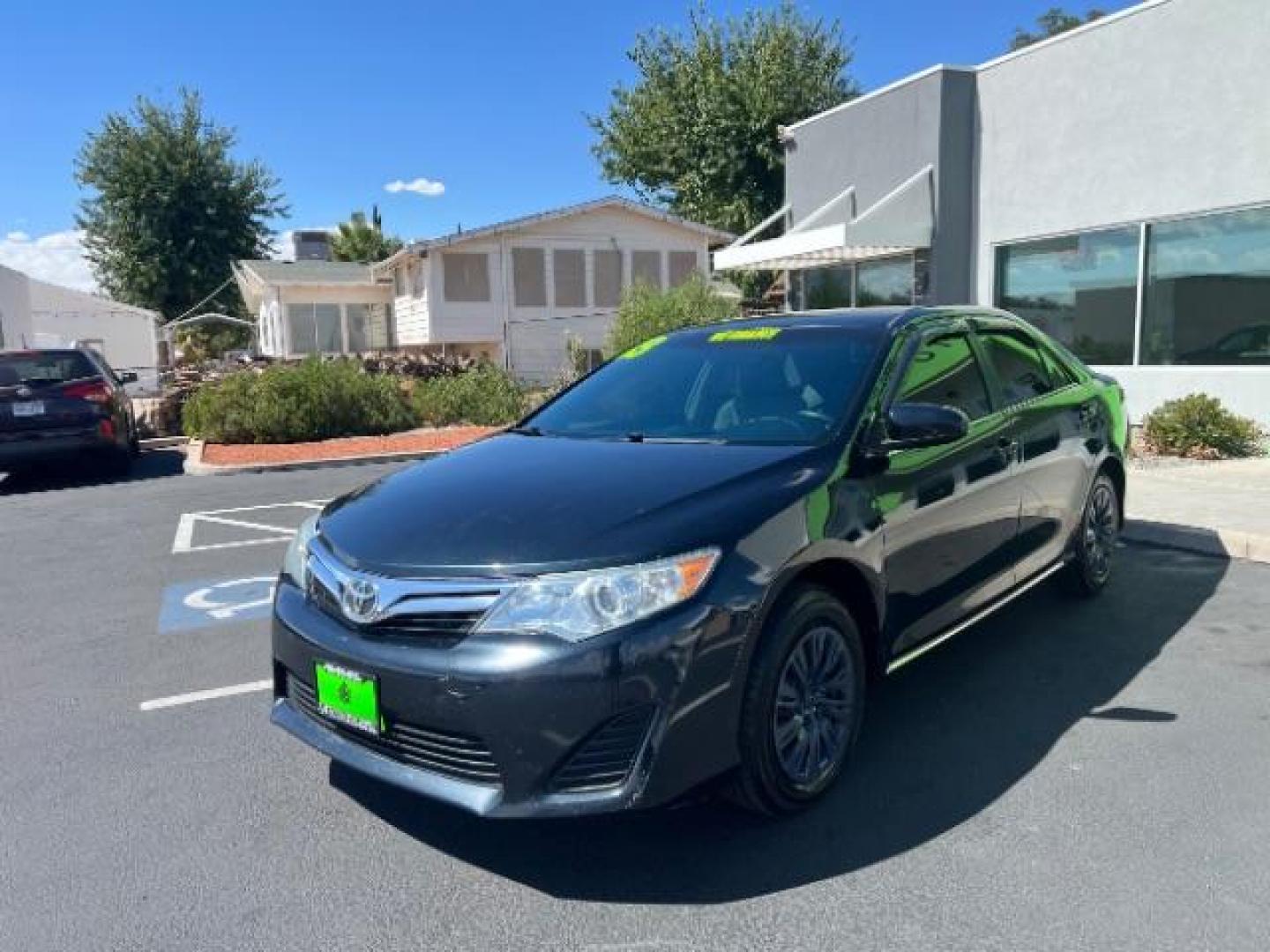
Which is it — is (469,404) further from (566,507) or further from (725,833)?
(725,833)

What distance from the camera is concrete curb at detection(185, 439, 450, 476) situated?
11688mm

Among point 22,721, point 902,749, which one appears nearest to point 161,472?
point 22,721

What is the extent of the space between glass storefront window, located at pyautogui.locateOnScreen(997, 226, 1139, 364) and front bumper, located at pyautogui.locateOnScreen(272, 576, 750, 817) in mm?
10819

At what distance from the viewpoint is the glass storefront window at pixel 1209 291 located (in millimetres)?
10086

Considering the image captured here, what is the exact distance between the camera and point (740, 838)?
2961mm

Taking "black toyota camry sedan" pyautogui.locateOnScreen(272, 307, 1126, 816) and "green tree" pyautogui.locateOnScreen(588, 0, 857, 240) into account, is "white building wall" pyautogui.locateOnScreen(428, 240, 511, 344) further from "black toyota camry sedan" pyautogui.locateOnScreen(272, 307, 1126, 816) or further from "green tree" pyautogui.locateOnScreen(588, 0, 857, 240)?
"black toyota camry sedan" pyautogui.locateOnScreen(272, 307, 1126, 816)

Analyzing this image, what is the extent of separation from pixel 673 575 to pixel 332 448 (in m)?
11.4

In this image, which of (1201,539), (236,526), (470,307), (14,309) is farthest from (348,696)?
(14,309)

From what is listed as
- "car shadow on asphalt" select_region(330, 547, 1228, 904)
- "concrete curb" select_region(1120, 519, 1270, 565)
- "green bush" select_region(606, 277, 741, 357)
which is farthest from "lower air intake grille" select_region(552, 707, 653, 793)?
"green bush" select_region(606, 277, 741, 357)

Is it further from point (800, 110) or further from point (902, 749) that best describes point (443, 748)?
point (800, 110)

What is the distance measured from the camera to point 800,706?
301cm

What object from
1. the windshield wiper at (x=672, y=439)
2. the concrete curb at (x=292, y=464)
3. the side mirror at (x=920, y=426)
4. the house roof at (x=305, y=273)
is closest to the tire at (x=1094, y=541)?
the side mirror at (x=920, y=426)

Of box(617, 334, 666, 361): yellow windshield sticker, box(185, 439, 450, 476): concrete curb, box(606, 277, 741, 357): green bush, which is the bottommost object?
box(185, 439, 450, 476): concrete curb

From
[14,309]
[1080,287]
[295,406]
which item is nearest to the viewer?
[1080,287]
